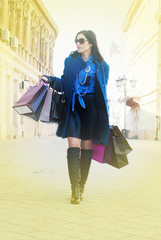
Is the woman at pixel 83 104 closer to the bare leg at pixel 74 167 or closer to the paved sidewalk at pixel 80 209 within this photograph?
the bare leg at pixel 74 167

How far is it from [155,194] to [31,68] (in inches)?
1006

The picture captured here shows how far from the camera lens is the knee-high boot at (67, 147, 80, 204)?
409 cm

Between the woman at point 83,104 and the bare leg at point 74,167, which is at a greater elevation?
the woman at point 83,104

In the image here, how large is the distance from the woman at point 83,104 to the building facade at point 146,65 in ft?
92.3

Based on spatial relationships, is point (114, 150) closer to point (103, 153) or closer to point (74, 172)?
point (103, 153)

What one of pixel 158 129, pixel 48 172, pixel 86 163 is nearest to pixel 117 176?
pixel 48 172

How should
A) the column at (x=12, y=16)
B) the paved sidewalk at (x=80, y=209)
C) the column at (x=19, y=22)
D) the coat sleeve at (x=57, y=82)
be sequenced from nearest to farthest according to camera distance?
the paved sidewalk at (x=80, y=209) < the coat sleeve at (x=57, y=82) < the column at (x=12, y=16) < the column at (x=19, y=22)

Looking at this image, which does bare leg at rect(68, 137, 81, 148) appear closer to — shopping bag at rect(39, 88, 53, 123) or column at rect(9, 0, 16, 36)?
shopping bag at rect(39, 88, 53, 123)

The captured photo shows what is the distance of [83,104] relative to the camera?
4234mm

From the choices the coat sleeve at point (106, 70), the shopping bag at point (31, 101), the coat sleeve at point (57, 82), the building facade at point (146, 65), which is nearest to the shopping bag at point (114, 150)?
the coat sleeve at point (106, 70)

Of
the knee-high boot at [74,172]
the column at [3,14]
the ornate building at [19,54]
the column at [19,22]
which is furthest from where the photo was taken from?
the column at [19,22]

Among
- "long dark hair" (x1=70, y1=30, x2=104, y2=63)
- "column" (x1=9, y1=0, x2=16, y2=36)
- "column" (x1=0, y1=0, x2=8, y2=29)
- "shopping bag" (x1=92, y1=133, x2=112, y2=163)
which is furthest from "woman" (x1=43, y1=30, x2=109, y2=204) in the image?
"column" (x1=9, y1=0, x2=16, y2=36)

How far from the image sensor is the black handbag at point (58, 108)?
4215mm

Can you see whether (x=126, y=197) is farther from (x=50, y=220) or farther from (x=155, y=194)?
(x=50, y=220)
